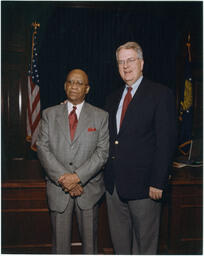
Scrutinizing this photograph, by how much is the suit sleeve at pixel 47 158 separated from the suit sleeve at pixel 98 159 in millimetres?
133

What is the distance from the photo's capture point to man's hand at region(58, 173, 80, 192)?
5.26 feet

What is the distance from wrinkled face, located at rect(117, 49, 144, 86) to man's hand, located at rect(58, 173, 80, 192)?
0.81 meters

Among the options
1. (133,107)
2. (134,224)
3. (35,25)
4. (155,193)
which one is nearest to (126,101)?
(133,107)

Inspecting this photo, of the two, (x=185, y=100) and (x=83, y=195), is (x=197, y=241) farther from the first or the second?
(x=185, y=100)

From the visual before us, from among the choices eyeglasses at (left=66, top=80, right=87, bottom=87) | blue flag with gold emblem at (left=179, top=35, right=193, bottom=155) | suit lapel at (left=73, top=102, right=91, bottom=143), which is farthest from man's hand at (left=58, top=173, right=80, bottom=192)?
blue flag with gold emblem at (left=179, top=35, right=193, bottom=155)

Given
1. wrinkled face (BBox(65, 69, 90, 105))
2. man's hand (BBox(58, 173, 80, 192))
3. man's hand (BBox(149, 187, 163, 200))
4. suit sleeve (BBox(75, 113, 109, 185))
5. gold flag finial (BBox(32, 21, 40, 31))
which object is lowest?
man's hand (BBox(149, 187, 163, 200))

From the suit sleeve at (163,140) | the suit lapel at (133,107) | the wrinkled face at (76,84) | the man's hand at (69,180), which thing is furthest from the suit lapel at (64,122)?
the suit sleeve at (163,140)

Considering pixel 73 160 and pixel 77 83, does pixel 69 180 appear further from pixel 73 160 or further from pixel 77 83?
pixel 77 83

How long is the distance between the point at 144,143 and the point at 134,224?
24.2 inches

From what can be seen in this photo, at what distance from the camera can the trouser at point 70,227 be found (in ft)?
5.48

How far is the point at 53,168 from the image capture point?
5.29ft

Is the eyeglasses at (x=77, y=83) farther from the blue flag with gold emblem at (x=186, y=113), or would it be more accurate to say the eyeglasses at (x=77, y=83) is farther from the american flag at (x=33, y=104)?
the blue flag with gold emblem at (x=186, y=113)

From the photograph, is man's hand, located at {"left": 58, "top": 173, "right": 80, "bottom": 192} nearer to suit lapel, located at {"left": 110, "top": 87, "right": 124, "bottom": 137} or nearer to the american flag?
suit lapel, located at {"left": 110, "top": 87, "right": 124, "bottom": 137}

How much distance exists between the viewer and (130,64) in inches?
66.1
